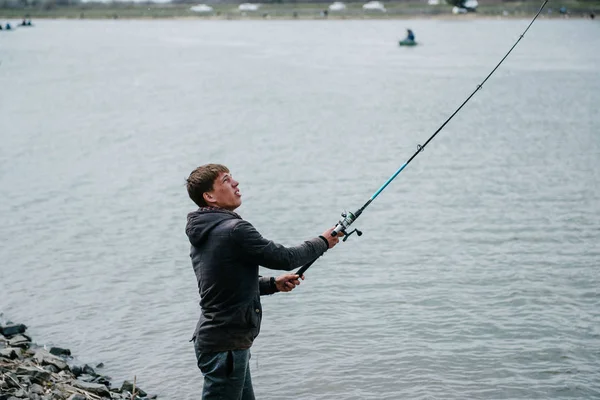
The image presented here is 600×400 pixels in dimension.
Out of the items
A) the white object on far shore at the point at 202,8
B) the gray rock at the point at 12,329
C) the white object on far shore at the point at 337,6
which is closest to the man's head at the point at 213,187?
the gray rock at the point at 12,329

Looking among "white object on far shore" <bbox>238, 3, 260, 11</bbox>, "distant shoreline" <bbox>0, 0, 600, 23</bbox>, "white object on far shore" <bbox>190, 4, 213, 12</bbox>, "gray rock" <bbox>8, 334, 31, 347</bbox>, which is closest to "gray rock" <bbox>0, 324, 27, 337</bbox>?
"gray rock" <bbox>8, 334, 31, 347</bbox>

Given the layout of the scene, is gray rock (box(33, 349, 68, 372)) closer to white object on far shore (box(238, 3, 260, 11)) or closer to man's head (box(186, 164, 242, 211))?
man's head (box(186, 164, 242, 211))

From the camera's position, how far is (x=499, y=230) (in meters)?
13.4

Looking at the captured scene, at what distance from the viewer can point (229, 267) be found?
14.8ft

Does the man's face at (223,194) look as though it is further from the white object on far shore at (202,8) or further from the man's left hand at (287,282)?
the white object on far shore at (202,8)

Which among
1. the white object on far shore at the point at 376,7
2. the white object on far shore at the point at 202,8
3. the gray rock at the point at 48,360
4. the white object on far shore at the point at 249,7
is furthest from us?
the white object on far shore at the point at 249,7

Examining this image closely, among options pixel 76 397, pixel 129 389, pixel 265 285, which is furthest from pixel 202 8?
pixel 265 285

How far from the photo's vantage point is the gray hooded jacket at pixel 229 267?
4.45 metres

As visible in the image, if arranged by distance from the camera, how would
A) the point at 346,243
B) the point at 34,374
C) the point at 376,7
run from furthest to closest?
the point at 376,7 < the point at 346,243 < the point at 34,374

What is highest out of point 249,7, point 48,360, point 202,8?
point 249,7

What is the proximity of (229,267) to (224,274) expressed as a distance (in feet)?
0.15

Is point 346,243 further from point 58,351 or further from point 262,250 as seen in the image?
point 262,250

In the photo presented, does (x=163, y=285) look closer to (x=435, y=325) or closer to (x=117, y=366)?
(x=117, y=366)

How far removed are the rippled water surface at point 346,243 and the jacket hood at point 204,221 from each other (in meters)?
3.62
